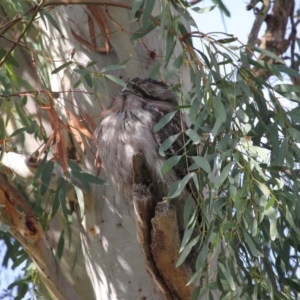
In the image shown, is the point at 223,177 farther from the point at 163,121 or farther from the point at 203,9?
the point at 203,9

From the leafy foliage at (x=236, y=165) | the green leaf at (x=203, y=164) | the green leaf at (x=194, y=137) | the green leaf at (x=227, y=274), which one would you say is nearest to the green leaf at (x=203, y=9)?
the leafy foliage at (x=236, y=165)

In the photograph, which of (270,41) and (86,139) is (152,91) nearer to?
(86,139)

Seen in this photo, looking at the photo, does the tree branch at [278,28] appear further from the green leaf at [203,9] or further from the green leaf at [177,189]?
the green leaf at [177,189]

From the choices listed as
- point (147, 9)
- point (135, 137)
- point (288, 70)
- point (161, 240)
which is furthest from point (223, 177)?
point (135, 137)

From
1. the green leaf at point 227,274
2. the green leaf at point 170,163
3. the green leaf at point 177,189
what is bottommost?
the green leaf at point 227,274

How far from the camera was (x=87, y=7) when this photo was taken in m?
3.60

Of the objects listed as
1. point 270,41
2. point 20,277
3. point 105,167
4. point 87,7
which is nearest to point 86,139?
point 105,167

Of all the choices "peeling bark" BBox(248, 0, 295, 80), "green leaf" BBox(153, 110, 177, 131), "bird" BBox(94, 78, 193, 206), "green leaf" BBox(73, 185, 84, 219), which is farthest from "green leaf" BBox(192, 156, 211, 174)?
"peeling bark" BBox(248, 0, 295, 80)

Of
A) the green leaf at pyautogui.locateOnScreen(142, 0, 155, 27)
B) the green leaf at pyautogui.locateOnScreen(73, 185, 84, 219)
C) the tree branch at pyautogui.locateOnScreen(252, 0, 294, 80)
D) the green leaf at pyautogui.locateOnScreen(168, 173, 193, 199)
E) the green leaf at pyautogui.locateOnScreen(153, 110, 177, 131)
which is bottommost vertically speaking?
the green leaf at pyautogui.locateOnScreen(168, 173, 193, 199)

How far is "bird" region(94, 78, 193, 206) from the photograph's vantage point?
10.3 ft

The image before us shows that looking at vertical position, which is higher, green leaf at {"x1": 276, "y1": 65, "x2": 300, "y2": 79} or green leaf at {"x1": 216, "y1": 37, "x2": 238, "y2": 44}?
green leaf at {"x1": 216, "y1": 37, "x2": 238, "y2": 44}

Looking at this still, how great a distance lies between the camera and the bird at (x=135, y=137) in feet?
10.3

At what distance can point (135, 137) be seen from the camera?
3172mm

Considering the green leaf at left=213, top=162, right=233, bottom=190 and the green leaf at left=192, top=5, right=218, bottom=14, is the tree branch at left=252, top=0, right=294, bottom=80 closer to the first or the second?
the green leaf at left=192, top=5, right=218, bottom=14
